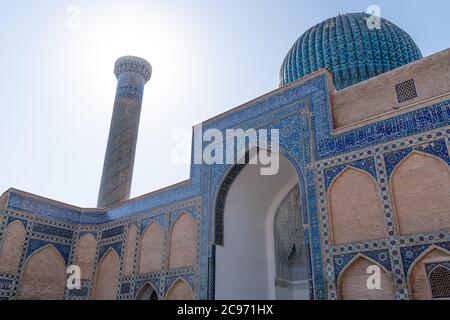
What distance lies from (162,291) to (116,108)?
6.00 meters

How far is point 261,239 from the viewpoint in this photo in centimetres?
749

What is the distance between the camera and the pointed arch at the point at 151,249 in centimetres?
728

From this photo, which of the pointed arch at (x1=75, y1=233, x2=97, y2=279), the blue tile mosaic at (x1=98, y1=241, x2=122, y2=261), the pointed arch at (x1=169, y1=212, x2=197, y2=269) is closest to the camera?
the pointed arch at (x1=169, y1=212, x2=197, y2=269)

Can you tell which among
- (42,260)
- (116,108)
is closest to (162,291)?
(42,260)

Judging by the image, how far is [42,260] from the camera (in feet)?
25.3

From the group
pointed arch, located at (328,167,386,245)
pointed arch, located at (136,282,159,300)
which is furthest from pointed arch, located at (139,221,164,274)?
pointed arch, located at (328,167,386,245)

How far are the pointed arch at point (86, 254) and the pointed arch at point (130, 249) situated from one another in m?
0.94

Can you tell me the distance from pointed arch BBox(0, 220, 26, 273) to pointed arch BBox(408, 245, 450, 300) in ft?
20.9

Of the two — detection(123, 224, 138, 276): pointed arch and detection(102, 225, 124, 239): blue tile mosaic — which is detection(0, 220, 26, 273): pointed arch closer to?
detection(102, 225, 124, 239): blue tile mosaic

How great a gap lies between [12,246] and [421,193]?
6.62 metres

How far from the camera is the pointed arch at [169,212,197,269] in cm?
677

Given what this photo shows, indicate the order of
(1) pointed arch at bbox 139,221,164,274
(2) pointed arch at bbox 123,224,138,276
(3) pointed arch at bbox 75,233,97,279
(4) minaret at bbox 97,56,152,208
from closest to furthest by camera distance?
(1) pointed arch at bbox 139,221,164,274 → (2) pointed arch at bbox 123,224,138,276 → (3) pointed arch at bbox 75,233,97,279 → (4) minaret at bbox 97,56,152,208

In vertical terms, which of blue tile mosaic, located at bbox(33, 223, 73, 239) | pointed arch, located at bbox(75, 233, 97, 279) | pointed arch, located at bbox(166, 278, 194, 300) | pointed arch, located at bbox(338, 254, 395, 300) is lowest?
pointed arch, located at bbox(338, 254, 395, 300)
